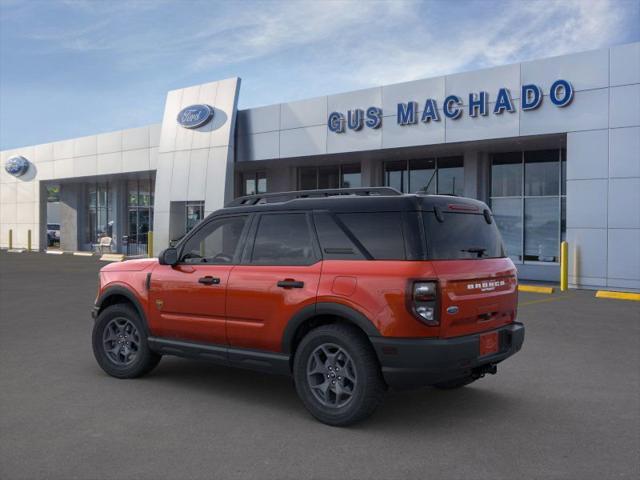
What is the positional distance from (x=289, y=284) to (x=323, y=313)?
1.41 ft

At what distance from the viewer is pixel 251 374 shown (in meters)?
6.63

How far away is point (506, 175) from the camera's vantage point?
20.3 meters

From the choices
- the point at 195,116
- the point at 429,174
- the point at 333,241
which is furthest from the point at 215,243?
the point at 195,116

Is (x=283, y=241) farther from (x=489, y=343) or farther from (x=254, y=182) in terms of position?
(x=254, y=182)

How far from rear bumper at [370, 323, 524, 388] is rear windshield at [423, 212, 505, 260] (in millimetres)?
662

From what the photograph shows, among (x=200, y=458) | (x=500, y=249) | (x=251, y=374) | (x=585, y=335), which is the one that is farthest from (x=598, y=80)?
(x=200, y=458)

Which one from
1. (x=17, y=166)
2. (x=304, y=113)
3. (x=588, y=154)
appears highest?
(x=304, y=113)

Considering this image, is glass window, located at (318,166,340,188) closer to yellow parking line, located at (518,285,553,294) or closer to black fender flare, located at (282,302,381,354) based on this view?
yellow parking line, located at (518,285,553,294)

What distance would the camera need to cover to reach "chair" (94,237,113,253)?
1325 inches

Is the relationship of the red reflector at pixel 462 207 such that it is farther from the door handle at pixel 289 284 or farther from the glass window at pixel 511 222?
the glass window at pixel 511 222

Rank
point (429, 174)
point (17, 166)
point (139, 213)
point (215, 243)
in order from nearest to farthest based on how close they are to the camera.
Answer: point (215, 243)
point (429, 174)
point (139, 213)
point (17, 166)

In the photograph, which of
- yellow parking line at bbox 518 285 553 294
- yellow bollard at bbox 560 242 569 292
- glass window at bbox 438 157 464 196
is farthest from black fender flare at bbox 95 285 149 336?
glass window at bbox 438 157 464 196

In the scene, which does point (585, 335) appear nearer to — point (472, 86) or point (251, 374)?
point (251, 374)

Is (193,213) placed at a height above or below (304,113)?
below
